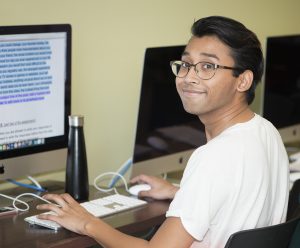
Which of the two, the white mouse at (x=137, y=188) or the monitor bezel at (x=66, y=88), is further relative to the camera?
the white mouse at (x=137, y=188)

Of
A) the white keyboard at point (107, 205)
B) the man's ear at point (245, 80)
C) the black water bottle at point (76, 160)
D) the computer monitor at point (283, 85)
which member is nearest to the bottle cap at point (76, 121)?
the black water bottle at point (76, 160)

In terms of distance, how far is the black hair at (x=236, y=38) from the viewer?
1.79 m

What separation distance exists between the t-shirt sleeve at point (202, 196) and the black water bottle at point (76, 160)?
66cm

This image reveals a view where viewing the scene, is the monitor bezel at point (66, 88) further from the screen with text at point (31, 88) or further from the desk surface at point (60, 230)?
the desk surface at point (60, 230)

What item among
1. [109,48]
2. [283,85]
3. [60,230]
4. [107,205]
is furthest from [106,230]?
[283,85]

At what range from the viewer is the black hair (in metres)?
1.79

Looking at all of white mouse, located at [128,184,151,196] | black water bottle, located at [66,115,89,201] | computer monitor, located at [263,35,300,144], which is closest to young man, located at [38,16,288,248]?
black water bottle, located at [66,115,89,201]

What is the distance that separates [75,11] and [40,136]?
0.55 meters

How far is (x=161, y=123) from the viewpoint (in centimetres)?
263

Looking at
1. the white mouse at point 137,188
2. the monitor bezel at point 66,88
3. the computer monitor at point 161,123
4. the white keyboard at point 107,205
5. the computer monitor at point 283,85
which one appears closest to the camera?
the white keyboard at point 107,205

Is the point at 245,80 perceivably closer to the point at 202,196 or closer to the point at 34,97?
the point at 202,196

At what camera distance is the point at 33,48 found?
2203 mm

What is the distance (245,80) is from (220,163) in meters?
Answer: 0.30

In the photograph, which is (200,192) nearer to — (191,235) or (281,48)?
(191,235)
